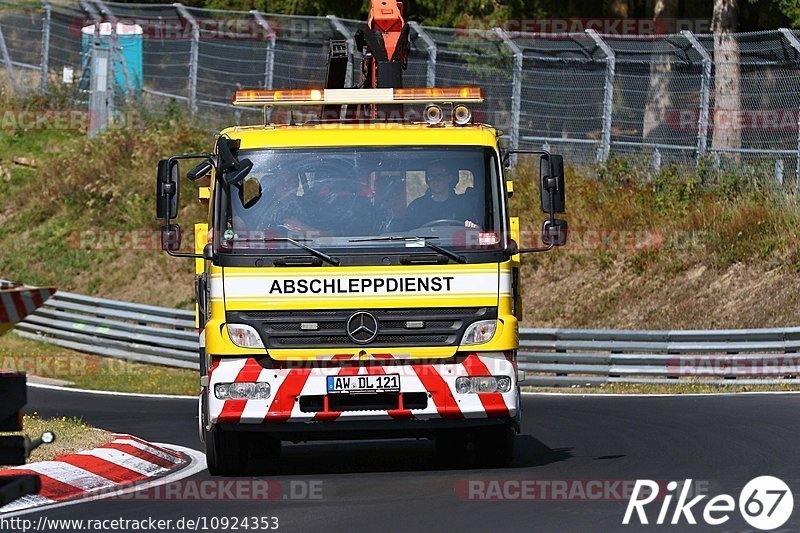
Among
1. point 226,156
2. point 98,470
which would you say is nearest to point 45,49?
point 226,156

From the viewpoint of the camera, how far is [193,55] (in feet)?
109

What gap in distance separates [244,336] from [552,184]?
2.57 meters

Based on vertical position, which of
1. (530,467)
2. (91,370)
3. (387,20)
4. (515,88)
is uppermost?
Answer: (387,20)

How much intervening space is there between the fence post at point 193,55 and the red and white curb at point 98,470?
2089 cm

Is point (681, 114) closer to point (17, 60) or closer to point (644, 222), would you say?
point (644, 222)

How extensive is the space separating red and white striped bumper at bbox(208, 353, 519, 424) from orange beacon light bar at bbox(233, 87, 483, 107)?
2.43 metres

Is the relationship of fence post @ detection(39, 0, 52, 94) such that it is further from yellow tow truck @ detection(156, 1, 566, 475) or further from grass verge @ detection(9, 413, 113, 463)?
yellow tow truck @ detection(156, 1, 566, 475)

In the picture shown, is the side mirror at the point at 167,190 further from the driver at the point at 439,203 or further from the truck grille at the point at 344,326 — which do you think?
the driver at the point at 439,203

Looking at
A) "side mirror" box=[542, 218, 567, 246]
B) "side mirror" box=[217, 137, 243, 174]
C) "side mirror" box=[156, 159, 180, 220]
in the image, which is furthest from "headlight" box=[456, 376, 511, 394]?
"side mirror" box=[156, 159, 180, 220]

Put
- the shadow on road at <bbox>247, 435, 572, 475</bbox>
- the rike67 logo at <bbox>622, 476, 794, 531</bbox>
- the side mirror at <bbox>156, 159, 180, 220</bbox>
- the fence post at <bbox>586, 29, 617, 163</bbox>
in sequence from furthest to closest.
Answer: the fence post at <bbox>586, 29, 617, 163</bbox>, the shadow on road at <bbox>247, 435, 572, 475</bbox>, the side mirror at <bbox>156, 159, 180, 220</bbox>, the rike67 logo at <bbox>622, 476, 794, 531</bbox>

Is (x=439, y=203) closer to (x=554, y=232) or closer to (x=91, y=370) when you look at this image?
(x=554, y=232)

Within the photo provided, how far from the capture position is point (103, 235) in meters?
32.0

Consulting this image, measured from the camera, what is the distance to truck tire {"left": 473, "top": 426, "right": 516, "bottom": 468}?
11.8 meters

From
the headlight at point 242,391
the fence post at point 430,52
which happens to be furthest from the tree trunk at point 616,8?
the headlight at point 242,391
